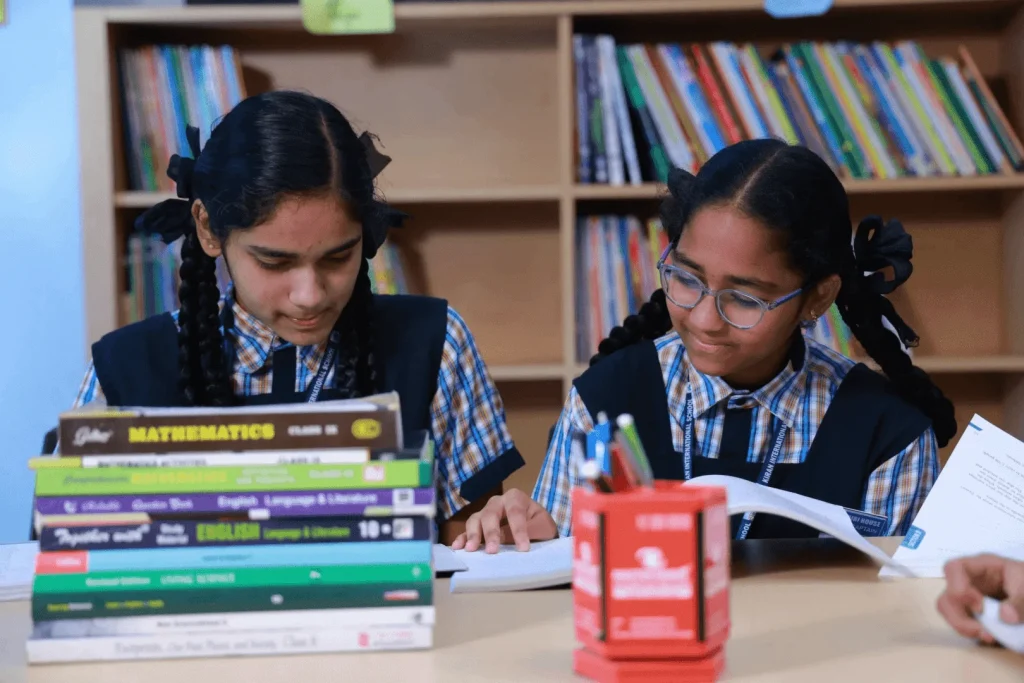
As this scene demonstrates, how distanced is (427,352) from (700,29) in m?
1.28

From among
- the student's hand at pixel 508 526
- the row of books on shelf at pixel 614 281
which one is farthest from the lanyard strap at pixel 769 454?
the row of books on shelf at pixel 614 281

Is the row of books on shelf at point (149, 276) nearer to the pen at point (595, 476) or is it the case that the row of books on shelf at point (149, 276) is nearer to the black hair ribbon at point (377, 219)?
A: the black hair ribbon at point (377, 219)

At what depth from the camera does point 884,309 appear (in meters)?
1.67

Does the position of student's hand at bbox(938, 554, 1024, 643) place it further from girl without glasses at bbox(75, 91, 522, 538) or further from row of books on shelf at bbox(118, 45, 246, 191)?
row of books on shelf at bbox(118, 45, 246, 191)

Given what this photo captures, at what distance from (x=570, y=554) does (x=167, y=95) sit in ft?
5.76

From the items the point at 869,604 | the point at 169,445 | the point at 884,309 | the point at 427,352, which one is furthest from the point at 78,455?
the point at 884,309

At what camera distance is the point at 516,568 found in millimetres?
1091

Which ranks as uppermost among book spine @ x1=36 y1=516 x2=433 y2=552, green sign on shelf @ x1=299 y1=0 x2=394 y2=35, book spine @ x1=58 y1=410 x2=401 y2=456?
green sign on shelf @ x1=299 y1=0 x2=394 y2=35

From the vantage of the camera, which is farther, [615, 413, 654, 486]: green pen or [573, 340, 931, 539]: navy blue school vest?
[573, 340, 931, 539]: navy blue school vest

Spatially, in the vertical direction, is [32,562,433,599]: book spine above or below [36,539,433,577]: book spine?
below

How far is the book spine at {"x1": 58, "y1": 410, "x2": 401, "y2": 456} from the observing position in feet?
2.67

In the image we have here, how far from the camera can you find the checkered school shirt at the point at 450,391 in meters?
1.62

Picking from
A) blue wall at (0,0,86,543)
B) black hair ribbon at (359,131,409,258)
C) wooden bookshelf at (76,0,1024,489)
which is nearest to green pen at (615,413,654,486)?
black hair ribbon at (359,131,409,258)

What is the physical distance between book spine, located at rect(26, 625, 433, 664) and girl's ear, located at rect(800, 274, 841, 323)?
94cm
